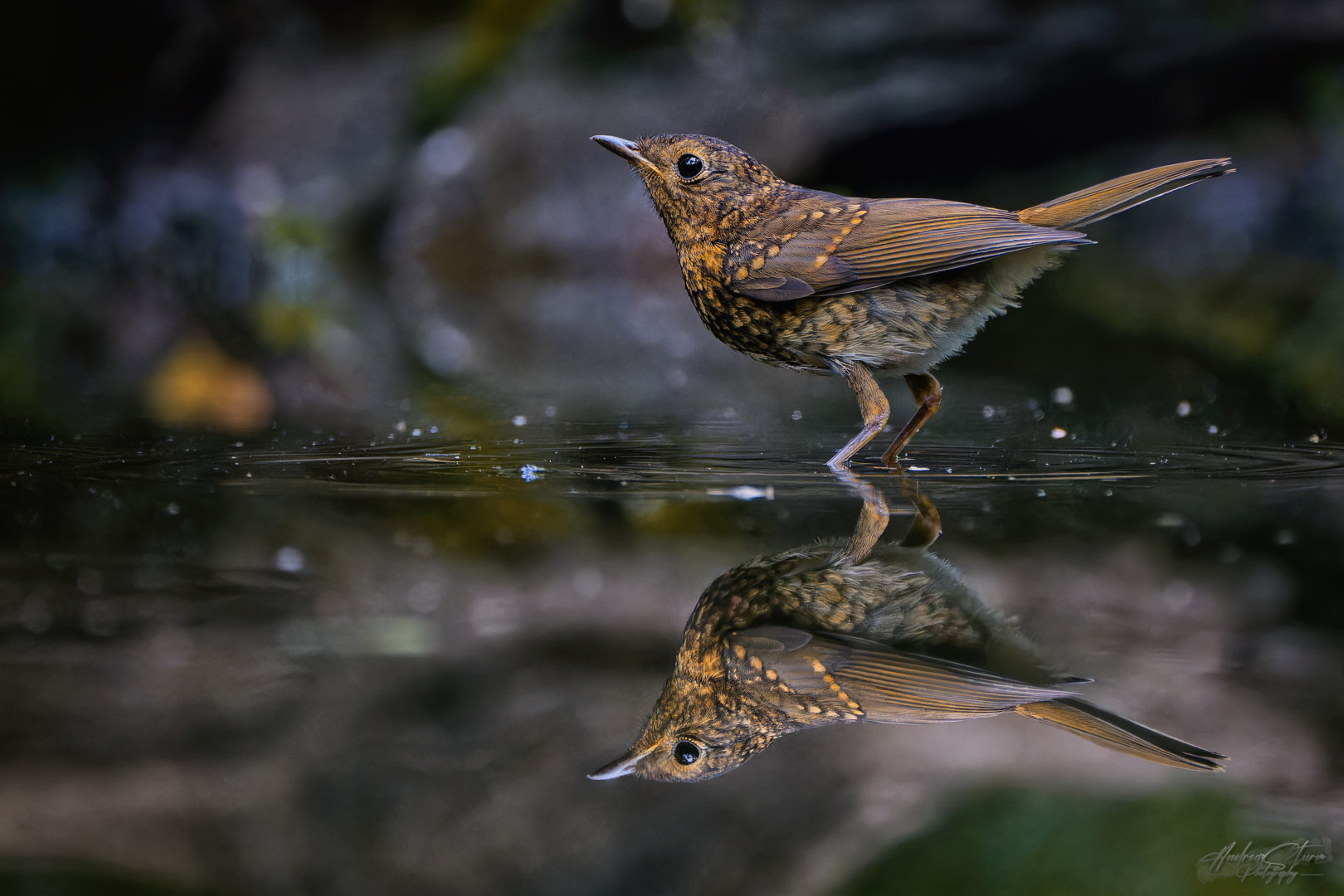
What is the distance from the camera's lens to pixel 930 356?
3.78 m

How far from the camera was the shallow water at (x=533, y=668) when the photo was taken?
146 centimetres

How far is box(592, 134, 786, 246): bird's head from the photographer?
3.89 meters

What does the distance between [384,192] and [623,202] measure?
225 cm

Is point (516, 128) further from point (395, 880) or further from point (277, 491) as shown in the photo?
point (395, 880)

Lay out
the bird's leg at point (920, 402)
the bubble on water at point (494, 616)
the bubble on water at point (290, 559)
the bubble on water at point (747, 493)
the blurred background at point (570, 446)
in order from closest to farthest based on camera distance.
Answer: the blurred background at point (570, 446) → the bubble on water at point (494, 616) → the bubble on water at point (290, 559) → the bubble on water at point (747, 493) → the bird's leg at point (920, 402)

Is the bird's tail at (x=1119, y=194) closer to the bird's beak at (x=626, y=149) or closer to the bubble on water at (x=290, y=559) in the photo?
the bird's beak at (x=626, y=149)

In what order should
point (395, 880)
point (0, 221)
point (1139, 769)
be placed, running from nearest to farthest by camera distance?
point (395, 880) → point (1139, 769) → point (0, 221)

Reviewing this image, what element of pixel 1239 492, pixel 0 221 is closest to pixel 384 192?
pixel 0 221

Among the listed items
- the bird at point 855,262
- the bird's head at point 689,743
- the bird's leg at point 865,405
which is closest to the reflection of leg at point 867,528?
the bird's leg at point 865,405

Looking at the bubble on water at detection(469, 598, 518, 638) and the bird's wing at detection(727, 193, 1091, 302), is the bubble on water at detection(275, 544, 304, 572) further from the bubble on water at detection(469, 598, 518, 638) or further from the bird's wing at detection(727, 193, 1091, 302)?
the bird's wing at detection(727, 193, 1091, 302)

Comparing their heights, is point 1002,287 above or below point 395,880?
above

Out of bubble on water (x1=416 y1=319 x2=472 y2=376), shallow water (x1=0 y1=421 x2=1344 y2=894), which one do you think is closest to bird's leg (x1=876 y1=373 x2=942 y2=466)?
shallow water (x1=0 y1=421 x2=1344 y2=894)

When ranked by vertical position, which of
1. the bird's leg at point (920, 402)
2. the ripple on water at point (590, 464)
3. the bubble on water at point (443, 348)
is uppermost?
the bubble on water at point (443, 348)

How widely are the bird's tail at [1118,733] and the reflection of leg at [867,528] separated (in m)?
0.70
